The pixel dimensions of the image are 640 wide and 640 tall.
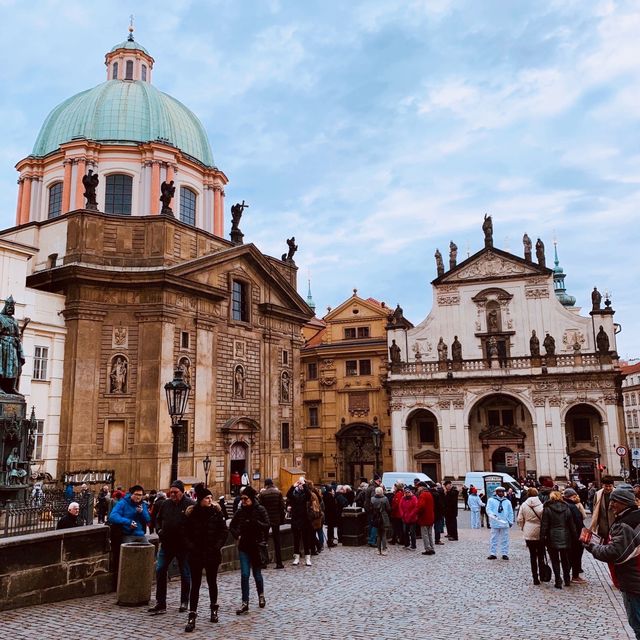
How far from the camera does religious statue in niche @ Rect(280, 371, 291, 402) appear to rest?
3756cm

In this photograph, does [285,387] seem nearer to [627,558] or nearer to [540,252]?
[540,252]

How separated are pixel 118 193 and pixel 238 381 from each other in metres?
13.2

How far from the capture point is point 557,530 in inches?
440

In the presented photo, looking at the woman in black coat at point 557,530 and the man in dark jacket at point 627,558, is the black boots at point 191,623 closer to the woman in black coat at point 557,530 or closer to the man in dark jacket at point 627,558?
the man in dark jacket at point 627,558

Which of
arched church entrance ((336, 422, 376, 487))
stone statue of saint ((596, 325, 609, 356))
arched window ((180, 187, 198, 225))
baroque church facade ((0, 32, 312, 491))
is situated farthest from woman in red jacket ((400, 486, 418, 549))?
arched church entrance ((336, 422, 376, 487))

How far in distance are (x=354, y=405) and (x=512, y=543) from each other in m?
32.7

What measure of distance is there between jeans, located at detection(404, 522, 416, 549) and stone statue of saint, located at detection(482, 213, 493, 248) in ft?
113

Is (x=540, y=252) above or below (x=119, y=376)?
above

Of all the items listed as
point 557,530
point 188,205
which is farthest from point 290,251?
point 557,530

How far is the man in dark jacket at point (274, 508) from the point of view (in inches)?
539

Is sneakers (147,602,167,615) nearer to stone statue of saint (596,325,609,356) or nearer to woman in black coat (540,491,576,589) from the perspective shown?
woman in black coat (540,491,576,589)

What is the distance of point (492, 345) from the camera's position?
4691cm

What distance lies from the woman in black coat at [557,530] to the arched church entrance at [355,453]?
38.3 metres

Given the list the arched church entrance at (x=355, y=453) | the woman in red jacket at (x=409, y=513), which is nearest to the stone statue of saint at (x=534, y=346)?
the arched church entrance at (x=355, y=453)
